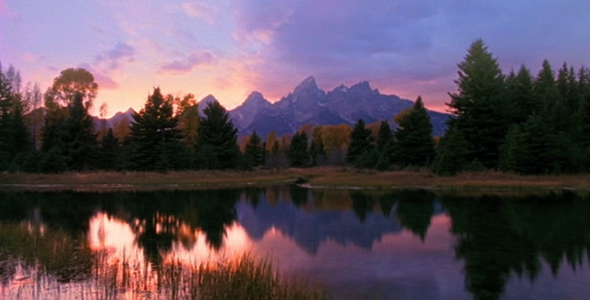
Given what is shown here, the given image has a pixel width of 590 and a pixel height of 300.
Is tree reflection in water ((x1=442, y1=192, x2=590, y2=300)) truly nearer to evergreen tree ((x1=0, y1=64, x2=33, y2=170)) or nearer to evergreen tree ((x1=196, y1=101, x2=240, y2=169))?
evergreen tree ((x1=196, y1=101, x2=240, y2=169))

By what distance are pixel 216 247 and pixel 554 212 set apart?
17.0 metres

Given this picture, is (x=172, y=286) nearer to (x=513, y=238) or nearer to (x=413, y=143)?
(x=513, y=238)

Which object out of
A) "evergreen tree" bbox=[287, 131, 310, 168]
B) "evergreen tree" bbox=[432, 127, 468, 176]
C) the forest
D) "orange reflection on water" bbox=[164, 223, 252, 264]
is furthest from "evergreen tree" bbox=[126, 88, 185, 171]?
"orange reflection on water" bbox=[164, 223, 252, 264]

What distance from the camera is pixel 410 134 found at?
5819cm

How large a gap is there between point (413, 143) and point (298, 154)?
109 feet

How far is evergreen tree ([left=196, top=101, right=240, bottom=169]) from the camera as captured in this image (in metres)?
61.2

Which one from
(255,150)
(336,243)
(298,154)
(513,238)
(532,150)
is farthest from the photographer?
(298,154)

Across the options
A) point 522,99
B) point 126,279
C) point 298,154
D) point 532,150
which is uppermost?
point 522,99

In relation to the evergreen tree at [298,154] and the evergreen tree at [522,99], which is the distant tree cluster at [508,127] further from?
the evergreen tree at [298,154]

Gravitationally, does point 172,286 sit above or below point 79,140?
below

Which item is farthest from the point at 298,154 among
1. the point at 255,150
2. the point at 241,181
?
the point at 241,181

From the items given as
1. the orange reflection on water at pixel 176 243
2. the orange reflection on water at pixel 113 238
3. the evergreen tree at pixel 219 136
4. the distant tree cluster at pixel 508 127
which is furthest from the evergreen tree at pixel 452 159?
the orange reflection on water at pixel 113 238

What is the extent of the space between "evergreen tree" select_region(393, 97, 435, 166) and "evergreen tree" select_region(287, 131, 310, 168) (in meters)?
31.5

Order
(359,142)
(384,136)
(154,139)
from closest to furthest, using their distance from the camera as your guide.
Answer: (154,139), (384,136), (359,142)
